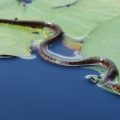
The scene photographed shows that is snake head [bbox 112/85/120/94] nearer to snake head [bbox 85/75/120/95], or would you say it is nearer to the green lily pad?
snake head [bbox 85/75/120/95]

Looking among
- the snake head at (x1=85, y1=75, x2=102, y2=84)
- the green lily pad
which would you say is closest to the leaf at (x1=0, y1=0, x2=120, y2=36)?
the green lily pad

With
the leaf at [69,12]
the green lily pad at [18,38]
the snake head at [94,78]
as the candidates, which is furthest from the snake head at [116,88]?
the leaf at [69,12]

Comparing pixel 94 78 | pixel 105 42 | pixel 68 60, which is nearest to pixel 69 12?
pixel 105 42

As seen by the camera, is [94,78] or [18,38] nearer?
[94,78]

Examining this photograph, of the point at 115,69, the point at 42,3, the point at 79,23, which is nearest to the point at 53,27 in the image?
the point at 79,23

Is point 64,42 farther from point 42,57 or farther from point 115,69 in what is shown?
point 115,69

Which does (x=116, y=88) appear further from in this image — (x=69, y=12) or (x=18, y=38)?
(x=69, y=12)

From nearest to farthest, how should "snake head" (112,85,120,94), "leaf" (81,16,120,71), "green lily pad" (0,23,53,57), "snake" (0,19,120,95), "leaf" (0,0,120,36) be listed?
"snake head" (112,85,120,94) → "snake" (0,19,120,95) → "leaf" (81,16,120,71) → "green lily pad" (0,23,53,57) → "leaf" (0,0,120,36)
